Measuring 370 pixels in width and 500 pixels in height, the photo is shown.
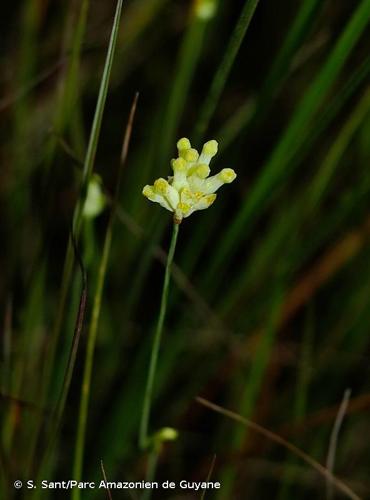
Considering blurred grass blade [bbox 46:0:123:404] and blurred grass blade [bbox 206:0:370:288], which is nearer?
blurred grass blade [bbox 46:0:123:404]

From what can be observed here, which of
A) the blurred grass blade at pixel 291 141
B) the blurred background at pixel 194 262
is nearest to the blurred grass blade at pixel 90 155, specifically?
the blurred background at pixel 194 262

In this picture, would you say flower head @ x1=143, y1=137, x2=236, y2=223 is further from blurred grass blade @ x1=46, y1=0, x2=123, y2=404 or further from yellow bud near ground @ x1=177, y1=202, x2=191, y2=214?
blurred grass blade @ x1=46, y1=0, x2=123, y2=404

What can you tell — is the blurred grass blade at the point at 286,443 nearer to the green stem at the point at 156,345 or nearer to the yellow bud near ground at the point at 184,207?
the green stem at the point at 156,345

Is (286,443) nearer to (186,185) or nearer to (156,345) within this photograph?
(156,345)

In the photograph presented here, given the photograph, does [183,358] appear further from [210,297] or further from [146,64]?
[146,64]

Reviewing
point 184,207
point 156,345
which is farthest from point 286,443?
point 184,207

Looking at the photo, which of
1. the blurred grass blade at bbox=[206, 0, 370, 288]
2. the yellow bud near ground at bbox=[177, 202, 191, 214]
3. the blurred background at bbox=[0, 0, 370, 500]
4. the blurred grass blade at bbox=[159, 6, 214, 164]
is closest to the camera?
the yellow bud near ground at bbox=[177, 202, 191, 214]

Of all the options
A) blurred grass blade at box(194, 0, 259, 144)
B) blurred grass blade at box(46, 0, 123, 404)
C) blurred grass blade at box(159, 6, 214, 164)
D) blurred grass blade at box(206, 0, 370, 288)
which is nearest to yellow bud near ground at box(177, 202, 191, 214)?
blurred grass blade at box(46, 0, 123, 404)

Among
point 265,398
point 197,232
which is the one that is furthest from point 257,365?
point 197,232
